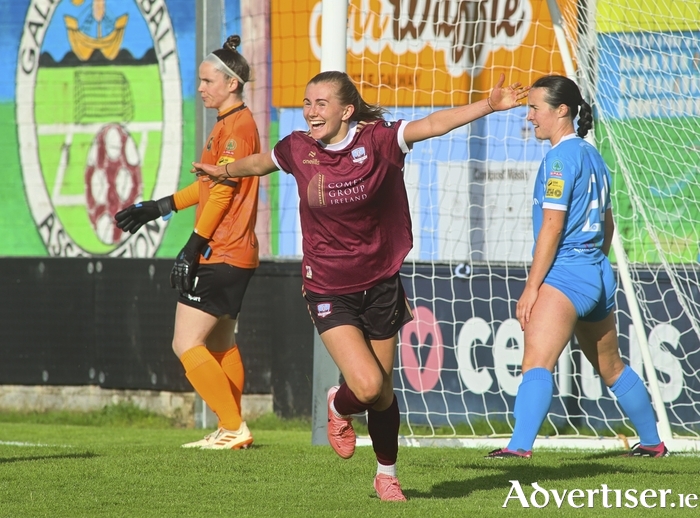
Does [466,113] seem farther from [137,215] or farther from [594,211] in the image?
[137,215]

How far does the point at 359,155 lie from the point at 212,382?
2.45 meters

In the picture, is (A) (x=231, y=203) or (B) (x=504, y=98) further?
(A) (x=231, y=203)

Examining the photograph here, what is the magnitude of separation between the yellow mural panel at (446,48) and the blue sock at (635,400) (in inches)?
137

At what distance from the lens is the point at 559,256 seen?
5.98 meters

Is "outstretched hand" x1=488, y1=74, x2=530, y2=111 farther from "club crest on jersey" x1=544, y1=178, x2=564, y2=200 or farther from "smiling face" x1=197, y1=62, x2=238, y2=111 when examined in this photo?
"smiling face" x1=197, y1=62, x2=238, y2=111

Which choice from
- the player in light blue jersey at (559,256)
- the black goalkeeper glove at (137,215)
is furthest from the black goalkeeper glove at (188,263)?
the player in light blue jersey at (559,256)

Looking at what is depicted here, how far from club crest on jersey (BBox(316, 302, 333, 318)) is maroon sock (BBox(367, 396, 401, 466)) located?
48cm

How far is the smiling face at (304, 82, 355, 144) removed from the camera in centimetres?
504

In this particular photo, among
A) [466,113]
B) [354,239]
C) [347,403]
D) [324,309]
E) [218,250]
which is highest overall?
[466,113]

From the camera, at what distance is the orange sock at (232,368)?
284 inches

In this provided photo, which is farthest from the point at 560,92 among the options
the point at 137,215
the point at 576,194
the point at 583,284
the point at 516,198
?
the point at 516,198

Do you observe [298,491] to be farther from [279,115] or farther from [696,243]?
[279,115]

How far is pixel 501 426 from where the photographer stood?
866cm

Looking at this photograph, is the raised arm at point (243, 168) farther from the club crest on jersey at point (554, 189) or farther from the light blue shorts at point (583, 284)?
the light blue shorts at point (583, 284)
